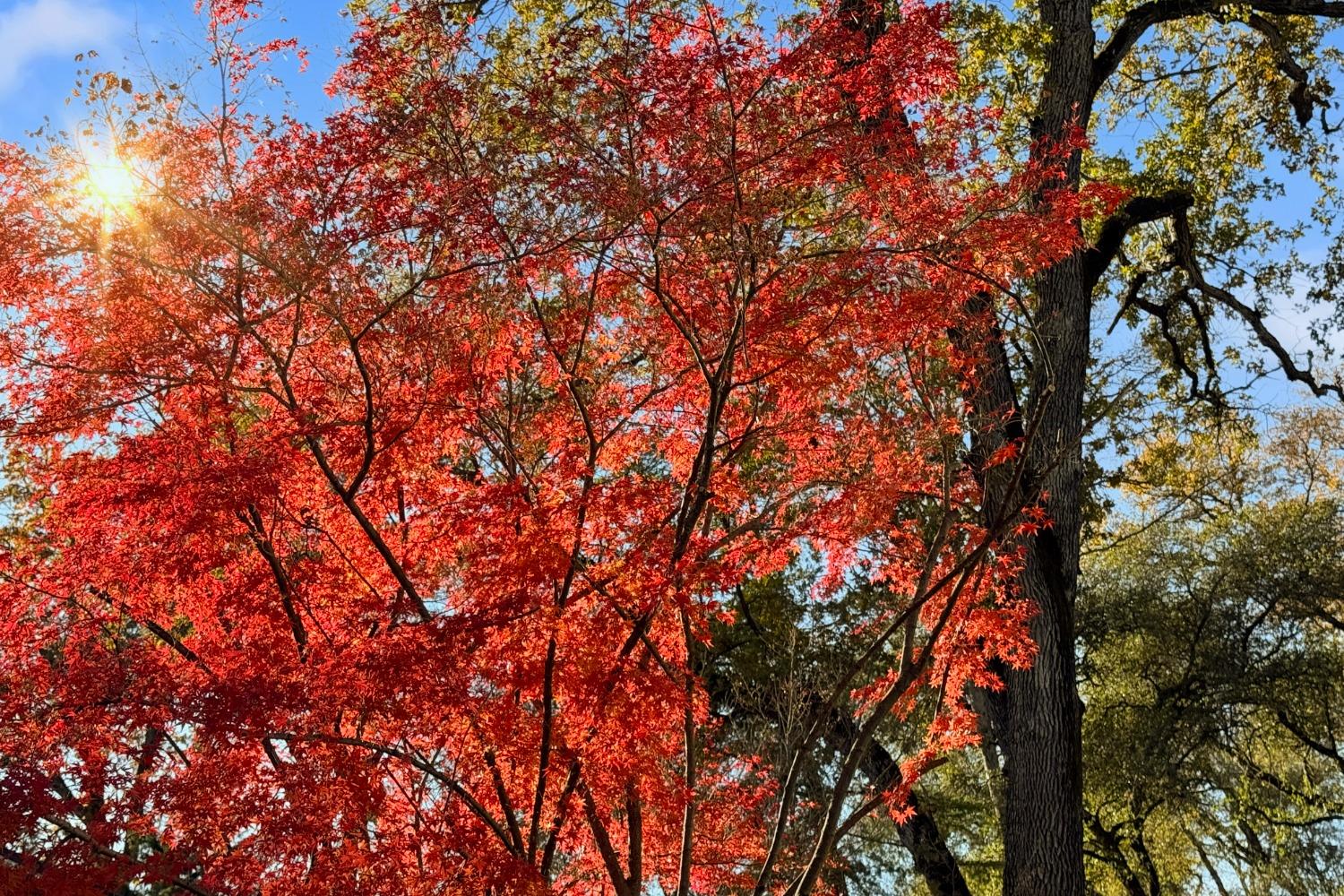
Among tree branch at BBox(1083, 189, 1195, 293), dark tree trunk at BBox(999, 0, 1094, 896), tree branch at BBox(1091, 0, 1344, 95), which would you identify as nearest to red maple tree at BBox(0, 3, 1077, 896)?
dark tree trunk at BBox(999, 0, 1094, 896)

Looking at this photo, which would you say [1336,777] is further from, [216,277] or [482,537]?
[216,277]

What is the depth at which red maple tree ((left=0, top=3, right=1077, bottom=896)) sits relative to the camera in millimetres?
6832

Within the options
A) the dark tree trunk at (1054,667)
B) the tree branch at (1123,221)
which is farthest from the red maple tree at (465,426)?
the tree branch at (1123,221)

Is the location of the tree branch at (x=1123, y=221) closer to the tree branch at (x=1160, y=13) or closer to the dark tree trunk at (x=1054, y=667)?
the dark tree trunk at (x=1054, y=667)

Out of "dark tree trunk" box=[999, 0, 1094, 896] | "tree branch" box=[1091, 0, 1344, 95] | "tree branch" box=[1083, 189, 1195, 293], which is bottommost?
"dark tree trunk" box=[999, 0, 1094, 896]

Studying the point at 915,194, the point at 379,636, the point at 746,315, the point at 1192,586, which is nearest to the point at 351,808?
the point at 379,636

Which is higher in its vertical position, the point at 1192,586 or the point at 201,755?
the point at 1192,586

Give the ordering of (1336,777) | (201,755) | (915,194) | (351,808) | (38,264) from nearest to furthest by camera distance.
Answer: (351,808) < (201,755) < (38,264) < (915,194) < (1336,777)

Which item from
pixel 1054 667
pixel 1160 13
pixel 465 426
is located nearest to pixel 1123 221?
pixel 1160 13

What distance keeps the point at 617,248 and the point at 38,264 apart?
12.0 feet

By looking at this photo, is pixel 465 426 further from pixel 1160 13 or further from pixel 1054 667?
pixel 1160 13

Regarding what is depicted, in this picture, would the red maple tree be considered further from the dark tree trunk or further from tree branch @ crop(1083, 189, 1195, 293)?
tree branch @ crop(1083, 189, 1195, 293)

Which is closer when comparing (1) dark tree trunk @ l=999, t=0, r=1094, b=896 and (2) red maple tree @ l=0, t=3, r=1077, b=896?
(2) red maple tree @ l=0, t=3, r=1077, b=896

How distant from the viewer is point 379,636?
22.0 feet
